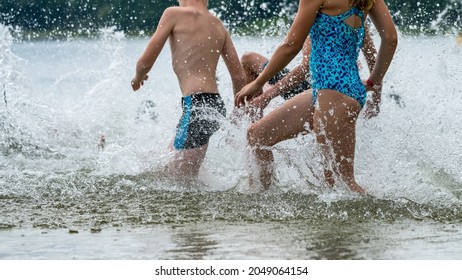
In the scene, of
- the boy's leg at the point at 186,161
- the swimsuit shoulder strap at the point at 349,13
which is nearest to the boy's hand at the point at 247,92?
the swimsuit shoulder strap at the point at 349,13

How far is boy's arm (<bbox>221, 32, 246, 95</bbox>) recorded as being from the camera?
7637mm

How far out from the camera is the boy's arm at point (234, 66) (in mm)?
7637

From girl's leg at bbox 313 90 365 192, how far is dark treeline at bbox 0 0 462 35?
22330 millimetres

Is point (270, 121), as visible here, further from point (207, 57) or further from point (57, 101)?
point (57, 101)

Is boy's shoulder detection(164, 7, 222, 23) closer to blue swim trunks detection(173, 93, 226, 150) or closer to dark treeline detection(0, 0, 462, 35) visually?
blue swim trunks detection(173, 93, 226, 150)

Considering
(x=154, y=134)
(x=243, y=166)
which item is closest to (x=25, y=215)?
(x=243, y=166)

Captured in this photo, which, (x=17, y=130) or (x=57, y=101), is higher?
(x=57, y=101)

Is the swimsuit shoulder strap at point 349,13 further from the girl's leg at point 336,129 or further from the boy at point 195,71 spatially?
the boy at point 195,71

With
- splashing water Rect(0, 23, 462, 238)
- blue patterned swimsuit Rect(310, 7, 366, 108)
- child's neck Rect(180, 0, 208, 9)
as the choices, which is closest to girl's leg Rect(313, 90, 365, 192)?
blue patterned swimsuit Rect(310, 7, 366, 108)

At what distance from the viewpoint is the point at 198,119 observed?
25.0 ft

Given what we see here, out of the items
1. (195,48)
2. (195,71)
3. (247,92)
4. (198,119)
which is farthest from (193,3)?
(247,92)

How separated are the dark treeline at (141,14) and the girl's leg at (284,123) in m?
22.3

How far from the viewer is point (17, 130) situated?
36.5 feet

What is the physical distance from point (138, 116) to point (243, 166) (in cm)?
439
